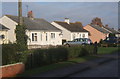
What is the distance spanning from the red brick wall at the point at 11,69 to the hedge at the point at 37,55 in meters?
0.92

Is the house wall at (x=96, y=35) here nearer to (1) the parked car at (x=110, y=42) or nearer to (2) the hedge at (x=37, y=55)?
(1) the parked car at (x=110, y=42)

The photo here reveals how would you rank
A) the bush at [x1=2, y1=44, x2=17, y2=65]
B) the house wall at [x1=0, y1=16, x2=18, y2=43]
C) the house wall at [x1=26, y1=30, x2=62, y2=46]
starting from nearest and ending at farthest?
the bush at [x1=2, y1=44, x2=17, y2=65]
the house wall at [x1=0, y1=16, x2=18, y2=43]
the house wall at [x1=26, y1=30, x2=62, y2=46]

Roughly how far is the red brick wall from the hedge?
3.01 feet

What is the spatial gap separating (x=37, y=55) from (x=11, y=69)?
3683 mm

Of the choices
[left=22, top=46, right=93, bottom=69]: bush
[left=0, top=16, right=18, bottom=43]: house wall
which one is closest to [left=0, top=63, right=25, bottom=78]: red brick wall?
[left=22, top=46, right=93, bottom=69]: bush

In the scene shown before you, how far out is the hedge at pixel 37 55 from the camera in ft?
45.2

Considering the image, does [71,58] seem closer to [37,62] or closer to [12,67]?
[37,62]

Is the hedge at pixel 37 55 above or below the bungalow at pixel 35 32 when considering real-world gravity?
below

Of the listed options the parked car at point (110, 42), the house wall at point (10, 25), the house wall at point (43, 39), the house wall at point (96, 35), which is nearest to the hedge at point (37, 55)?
the house wall at point (43, 39)

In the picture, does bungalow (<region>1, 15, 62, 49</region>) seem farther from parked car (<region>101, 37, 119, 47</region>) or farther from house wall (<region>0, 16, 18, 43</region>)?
parked car (<region>101, 37, 119, 47</region>)

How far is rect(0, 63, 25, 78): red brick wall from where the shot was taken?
454 inches

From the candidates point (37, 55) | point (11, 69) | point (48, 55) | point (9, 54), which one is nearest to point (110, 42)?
point (48, 55)

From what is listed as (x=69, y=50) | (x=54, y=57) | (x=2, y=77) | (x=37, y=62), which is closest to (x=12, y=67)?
(x=2, y=77)

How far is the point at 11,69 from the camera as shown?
12.1 metres
